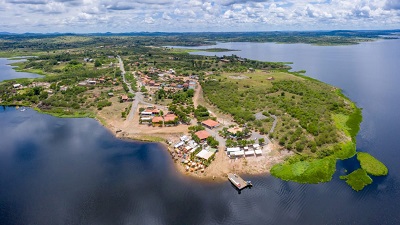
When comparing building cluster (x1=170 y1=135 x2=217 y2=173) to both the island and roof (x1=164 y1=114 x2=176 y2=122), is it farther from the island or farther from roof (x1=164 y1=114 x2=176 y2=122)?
roof (x1=164 y1=114 x2=176 y2=122)

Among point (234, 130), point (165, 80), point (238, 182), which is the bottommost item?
point (238, 182)

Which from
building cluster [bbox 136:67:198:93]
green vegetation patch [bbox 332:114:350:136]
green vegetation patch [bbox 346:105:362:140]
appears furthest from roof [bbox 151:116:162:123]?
green vegetation patch [bbox 346:105:362:140]

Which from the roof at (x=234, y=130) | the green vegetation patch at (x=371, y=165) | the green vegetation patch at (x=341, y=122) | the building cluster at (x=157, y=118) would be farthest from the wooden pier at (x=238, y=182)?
the green vegetation patch at (x=341, y=122)

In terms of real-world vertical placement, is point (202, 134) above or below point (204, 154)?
above

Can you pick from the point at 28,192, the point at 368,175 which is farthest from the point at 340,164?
the point at 28,192

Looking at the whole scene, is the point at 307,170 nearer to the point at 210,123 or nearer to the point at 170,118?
the point at 210,123

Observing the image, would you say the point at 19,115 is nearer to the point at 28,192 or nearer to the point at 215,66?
the point at 28,192

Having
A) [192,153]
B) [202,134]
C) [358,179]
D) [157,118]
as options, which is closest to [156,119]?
[157,118]

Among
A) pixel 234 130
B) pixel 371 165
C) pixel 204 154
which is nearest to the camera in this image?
pixel 371 165
